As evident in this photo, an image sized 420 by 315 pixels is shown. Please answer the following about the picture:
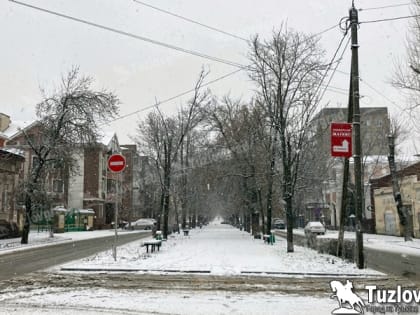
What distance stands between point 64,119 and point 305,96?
1851 cm

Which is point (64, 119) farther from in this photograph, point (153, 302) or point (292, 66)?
point (153, 302)

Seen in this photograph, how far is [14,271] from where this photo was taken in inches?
645

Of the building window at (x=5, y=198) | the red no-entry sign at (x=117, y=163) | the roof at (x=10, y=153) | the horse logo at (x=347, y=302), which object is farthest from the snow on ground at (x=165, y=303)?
the building window at (x=5, y=198)

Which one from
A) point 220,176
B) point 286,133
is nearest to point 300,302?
point 286,133

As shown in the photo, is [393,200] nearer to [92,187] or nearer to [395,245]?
[395,245]

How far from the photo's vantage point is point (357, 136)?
1669cm

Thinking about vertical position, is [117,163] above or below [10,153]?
below

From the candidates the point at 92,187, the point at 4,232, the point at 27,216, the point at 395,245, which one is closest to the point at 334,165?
the point at 395,245

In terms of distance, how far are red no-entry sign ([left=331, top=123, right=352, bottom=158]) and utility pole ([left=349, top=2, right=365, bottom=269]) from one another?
0.27m

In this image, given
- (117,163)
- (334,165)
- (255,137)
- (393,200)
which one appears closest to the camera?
(117,163)

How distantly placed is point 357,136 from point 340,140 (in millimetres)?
564

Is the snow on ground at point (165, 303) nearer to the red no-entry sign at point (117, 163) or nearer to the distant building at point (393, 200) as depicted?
the red no-entry sign at point (117, 163)

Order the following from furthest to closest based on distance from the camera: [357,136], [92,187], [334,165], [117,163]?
[92,187], [334,165], [117,163], [357,136]

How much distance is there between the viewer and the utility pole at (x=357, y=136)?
16175 millimetres
